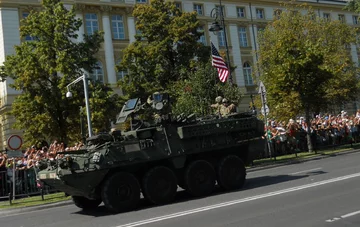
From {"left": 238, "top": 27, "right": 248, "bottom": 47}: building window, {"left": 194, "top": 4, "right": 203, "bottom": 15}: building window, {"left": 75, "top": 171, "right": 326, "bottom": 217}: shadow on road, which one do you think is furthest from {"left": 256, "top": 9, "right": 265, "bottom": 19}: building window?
{"left": 75, "top": 171, "right": 326, "bottom": 217}: shadow on road

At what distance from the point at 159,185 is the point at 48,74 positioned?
15.2m

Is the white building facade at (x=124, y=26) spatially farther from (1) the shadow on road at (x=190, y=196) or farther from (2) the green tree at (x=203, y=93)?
(1) the shadow on road at (x=190, y=196)

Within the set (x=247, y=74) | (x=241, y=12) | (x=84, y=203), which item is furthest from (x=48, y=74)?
(x=241, y=12)

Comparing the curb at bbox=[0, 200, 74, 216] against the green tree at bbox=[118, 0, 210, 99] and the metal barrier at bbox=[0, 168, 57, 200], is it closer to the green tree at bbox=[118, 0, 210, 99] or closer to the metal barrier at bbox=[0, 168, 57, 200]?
the metal barrier at bbox=[0, 168, 57, 200]

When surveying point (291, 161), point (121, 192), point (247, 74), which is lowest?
point (291, 161)

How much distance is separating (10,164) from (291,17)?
26797mm

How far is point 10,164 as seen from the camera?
16875mm

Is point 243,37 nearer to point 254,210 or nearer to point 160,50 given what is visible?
point 160,50

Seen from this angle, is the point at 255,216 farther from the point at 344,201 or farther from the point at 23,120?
the point at 23,120

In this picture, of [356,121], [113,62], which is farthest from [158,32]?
[356,121]

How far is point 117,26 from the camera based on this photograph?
3797cm

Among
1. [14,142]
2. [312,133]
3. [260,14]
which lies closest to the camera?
[14,142]

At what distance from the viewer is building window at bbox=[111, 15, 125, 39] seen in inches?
1486

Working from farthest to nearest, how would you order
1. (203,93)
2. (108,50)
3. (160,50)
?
(108,50)
(160,50)
(203,93)
